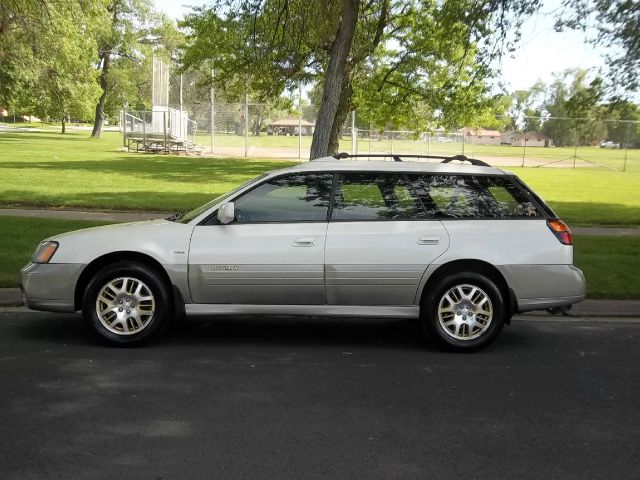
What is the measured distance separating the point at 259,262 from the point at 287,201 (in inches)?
24.3

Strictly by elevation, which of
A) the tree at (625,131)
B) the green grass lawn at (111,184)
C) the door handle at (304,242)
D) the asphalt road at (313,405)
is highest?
the tree at (625,131)

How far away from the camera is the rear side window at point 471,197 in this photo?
5980 mm

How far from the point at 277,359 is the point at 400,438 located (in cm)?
175

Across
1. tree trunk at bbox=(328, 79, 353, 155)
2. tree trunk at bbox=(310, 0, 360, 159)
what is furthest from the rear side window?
tree trunk at bbox=(328, 79, 353, 155)

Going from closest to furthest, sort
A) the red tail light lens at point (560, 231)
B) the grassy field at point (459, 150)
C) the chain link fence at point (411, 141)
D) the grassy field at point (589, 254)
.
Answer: the red tail light lens at point (560, 231) < the grassy field at point (589, 254) < the chain link fence at point (411, 141) < the grassy field at point (459, 150)

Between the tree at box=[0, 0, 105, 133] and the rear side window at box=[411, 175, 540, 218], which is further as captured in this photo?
the tree at box=[0, 0, 105, 133]

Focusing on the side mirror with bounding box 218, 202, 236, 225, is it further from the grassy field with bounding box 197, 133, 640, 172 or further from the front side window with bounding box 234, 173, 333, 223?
the grassy field with bounding box 197, 133, 640, 172

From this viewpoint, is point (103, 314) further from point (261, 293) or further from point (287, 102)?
point (287, 102)

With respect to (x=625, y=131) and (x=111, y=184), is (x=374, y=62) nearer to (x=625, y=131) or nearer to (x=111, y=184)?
(x=111, y=184)

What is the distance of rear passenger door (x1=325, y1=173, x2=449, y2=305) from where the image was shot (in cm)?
569

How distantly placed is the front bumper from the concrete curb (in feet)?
5.13

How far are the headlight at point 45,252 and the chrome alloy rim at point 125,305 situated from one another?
54cm

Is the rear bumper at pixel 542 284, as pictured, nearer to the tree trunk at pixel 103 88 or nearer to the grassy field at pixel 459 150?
the grassy field at pixel 459 150

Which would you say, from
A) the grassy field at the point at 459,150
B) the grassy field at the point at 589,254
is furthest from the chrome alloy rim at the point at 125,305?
the grassy field at the point at 459,150
